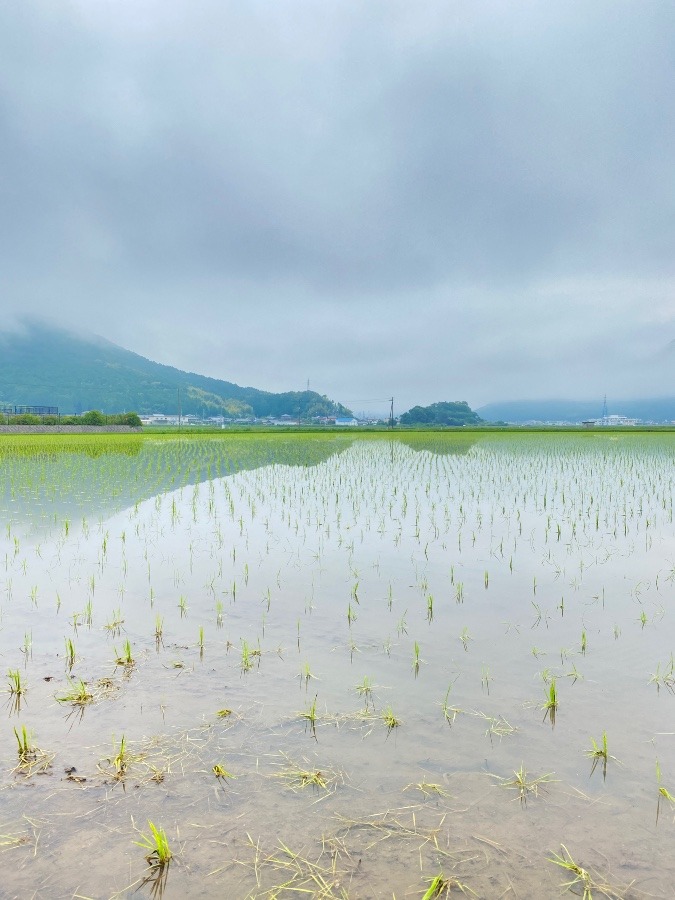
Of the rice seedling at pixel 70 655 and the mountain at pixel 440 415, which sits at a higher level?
the mountain at pixel 440 415

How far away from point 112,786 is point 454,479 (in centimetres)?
1196

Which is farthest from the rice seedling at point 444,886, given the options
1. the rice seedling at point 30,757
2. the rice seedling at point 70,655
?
the rice seedling at point 70,655

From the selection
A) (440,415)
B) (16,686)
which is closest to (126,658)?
(16,686)

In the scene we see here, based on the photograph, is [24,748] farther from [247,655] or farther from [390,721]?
[390,721]

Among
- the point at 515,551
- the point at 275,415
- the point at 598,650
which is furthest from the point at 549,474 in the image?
the point at 275,415

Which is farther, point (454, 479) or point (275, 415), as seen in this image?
point (275, 415)

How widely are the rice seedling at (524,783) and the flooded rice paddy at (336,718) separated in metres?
0.01

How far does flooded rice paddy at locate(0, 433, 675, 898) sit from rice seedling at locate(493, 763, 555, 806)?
0.01 metres

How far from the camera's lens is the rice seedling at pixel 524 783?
2166 mm

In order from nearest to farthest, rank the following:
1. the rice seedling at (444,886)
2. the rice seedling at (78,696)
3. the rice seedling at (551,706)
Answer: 1. the rice seedling at (444,886)
2. the rice seedling at (551,706)
3. the rice seedling at (78,696)

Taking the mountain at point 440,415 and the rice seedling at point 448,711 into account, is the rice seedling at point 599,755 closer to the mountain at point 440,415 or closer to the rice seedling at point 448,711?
the rice seedling at point 448,711

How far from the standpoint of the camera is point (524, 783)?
223cm

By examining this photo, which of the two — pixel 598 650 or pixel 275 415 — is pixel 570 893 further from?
pixel 275 415

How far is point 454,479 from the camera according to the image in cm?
1352
